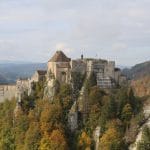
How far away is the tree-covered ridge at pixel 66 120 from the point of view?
68438 millimetres

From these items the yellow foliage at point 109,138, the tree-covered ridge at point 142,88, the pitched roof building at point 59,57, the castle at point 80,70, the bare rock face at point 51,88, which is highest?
the pitched roof building at point 59,57

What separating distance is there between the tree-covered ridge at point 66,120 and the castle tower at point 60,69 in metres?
1.42

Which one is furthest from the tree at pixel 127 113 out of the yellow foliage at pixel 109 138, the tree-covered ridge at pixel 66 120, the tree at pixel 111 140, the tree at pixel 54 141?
the tree at pixel 54 141

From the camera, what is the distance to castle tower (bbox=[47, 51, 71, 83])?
Result: 77.8 meters

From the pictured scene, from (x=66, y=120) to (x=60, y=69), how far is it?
25.3 feet

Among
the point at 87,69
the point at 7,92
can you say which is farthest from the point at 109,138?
the point at 7,92

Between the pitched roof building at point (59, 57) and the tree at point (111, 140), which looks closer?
the tree at point (111, 140)

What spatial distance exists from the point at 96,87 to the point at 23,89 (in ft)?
44.9

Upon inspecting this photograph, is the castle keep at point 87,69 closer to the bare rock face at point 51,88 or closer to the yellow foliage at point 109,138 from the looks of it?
the bare rock face at point 51,88

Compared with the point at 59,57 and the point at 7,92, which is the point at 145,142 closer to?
the point at 59,57

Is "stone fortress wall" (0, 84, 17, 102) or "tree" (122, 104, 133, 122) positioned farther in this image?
"stone fortress wall" (0, 84, 17, 102)

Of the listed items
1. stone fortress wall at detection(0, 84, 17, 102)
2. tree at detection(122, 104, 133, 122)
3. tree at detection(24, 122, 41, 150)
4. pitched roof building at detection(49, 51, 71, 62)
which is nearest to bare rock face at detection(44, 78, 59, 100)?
pitched roof building at detection(49, 51, 71, 62)

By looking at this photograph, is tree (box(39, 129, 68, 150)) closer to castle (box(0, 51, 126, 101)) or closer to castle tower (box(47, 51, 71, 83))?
castle (box(0, 51, 126, 101))

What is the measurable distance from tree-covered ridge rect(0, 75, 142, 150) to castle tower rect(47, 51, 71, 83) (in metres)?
1.42
